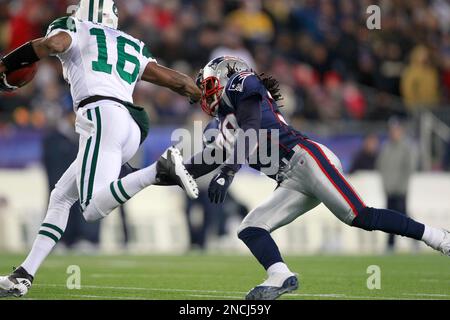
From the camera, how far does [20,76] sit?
7449 mm

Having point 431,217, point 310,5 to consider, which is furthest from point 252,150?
point 310,5

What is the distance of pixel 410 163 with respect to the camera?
586 inches

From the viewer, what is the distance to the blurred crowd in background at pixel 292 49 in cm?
1569

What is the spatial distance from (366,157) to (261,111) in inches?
→ 329

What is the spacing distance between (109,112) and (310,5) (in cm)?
1228

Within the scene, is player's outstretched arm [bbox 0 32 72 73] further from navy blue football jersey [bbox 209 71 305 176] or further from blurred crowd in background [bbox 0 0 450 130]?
blurred crowd in background [bbox 0 0 450 130]

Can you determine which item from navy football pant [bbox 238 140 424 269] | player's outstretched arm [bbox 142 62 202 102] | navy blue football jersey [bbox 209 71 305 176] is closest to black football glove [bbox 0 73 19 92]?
player's outstretched arm [bbox 142 62 202 102]

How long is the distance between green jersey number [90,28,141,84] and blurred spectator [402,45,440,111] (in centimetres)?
995

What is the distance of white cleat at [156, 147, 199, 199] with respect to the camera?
6754 mm

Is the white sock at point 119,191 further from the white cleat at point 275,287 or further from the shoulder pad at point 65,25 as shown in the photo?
the shoulder pad at point 65,25

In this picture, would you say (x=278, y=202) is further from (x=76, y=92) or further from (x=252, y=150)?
(x=76, y=92)

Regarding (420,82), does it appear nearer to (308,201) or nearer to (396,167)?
(396,167)

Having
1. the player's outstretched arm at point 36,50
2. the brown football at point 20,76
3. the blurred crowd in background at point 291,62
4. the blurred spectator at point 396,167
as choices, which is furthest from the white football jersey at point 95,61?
the blurred spectator at point 396,167

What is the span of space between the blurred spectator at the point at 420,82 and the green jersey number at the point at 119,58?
9.95 metres
